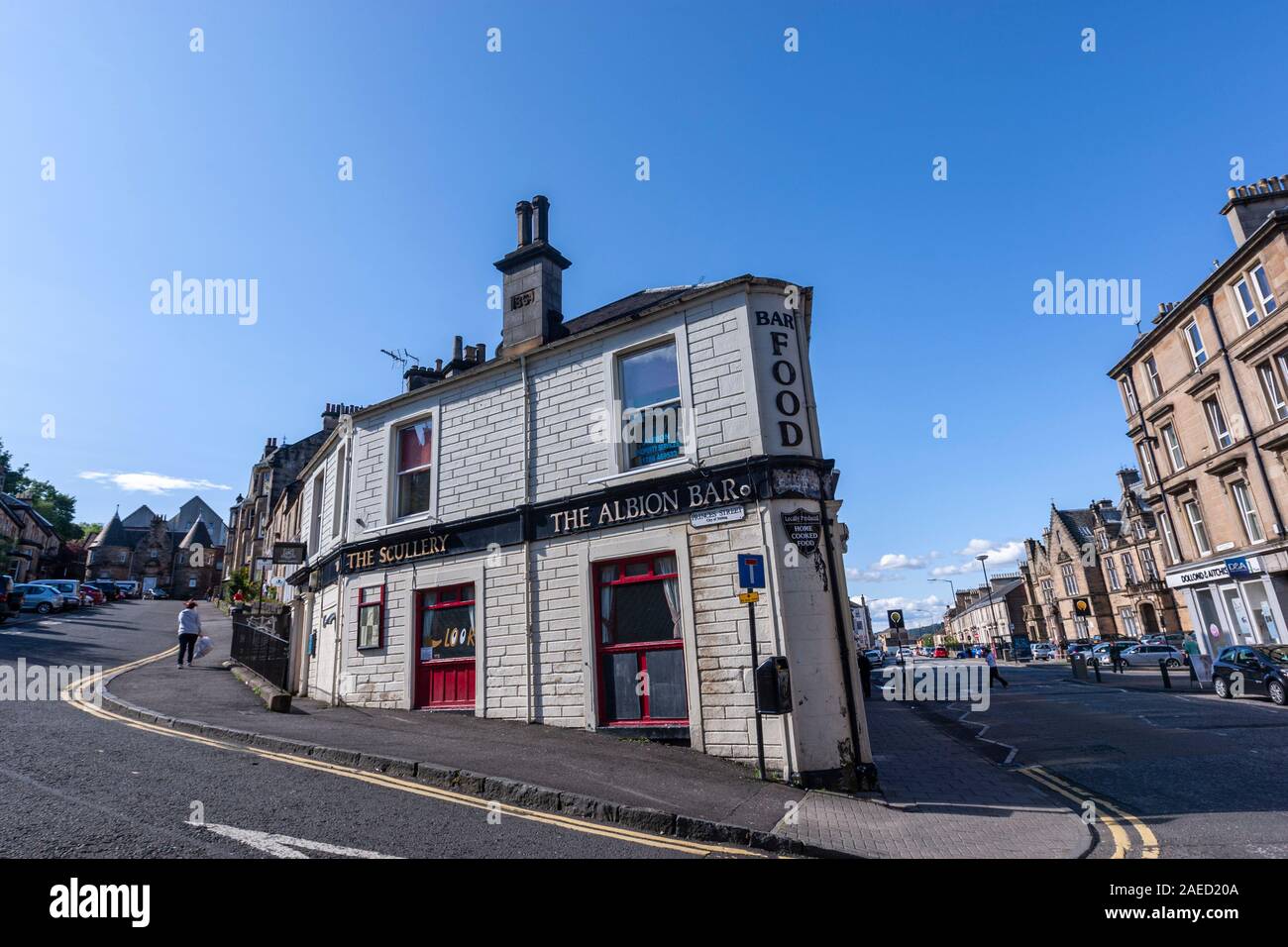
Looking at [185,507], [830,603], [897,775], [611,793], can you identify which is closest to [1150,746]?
[897,775]

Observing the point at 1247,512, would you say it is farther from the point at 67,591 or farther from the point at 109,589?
the point at 109,589

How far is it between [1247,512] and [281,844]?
3435 cm

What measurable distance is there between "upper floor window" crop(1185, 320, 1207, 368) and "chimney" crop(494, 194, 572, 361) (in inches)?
1153

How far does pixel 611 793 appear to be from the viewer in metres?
6.63

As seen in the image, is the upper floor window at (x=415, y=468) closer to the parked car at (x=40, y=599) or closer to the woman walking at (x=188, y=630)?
the woman walking at (x=188, y=630)

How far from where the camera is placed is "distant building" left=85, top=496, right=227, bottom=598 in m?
81.6

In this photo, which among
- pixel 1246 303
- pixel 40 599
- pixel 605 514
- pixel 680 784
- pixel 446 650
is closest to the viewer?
pixel 680 784

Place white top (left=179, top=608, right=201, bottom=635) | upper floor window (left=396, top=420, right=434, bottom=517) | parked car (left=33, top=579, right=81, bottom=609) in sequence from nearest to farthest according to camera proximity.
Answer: upper floor window (left=396, top=420, right=434, bottom=517) → white top (left=179, top=608, right=201, bottom=635) → parked car (left=33, top=579, right=81, bottom=609)

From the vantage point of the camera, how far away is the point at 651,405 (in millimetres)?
10688

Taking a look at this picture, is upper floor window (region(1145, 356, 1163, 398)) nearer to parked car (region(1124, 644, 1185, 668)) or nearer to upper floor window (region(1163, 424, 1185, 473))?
upper floor window (region(1163, 424, 1185, 473))

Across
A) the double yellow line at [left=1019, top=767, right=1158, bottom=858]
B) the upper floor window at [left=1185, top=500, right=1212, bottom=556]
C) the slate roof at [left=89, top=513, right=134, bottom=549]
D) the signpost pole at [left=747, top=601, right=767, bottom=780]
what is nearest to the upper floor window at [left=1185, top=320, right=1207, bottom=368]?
the upper floor window at [left=1185, top=500, right=1212, bottom=556]

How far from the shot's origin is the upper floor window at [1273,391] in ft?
78.1

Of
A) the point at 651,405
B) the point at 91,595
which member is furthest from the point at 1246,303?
the point at 91,595
